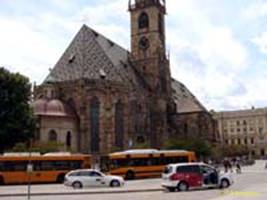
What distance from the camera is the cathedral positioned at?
74750 mm

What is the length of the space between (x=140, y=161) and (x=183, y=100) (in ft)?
197

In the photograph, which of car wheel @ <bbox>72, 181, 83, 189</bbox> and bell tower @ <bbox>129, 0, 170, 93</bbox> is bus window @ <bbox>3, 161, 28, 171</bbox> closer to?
car wheel @ <bbox>72, 181, 83, 189</bbox>

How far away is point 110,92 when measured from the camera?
77.6m

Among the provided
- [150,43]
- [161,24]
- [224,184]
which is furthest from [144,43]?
[224,184]

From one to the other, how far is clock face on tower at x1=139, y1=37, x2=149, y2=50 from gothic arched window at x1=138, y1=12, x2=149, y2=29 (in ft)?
9.05

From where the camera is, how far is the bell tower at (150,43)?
92.8 m

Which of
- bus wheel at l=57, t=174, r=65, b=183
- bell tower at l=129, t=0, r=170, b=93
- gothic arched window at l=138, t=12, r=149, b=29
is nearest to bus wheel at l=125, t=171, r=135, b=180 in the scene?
bus wheel at l=57, t=174, r=65, b=183

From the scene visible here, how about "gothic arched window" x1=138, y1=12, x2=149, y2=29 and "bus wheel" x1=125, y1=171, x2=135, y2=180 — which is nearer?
"bus wheel" x1=125, y1=171, x2=135, y2=180

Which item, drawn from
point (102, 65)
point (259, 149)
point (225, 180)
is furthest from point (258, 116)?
point (225, 180)

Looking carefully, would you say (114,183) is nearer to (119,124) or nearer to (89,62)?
(119,124)

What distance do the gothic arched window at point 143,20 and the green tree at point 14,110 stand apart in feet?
149

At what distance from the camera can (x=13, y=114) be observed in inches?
2050

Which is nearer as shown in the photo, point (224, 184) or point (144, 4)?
point (224, 184)

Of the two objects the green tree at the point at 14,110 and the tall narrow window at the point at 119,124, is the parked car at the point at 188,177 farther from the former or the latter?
the tall narrow window at the point at 119,124
